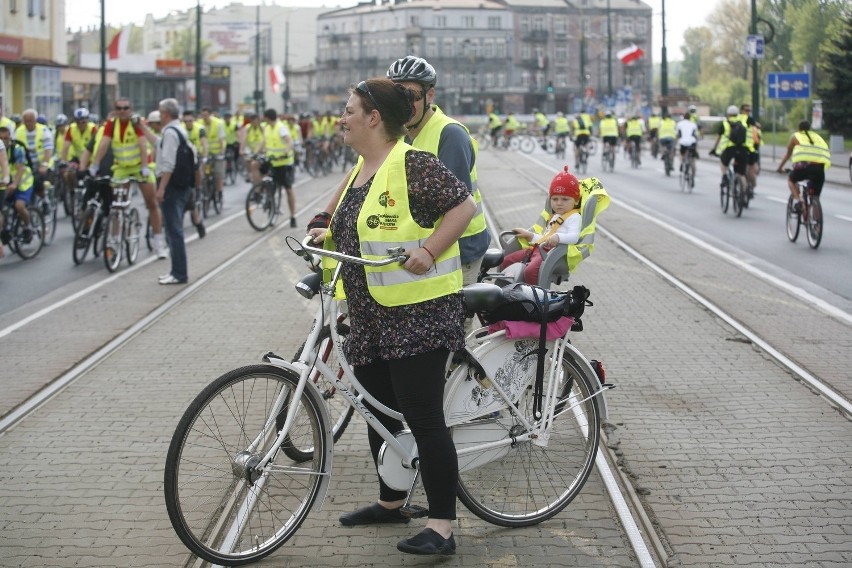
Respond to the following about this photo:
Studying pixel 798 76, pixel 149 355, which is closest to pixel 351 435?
pixel 149 355

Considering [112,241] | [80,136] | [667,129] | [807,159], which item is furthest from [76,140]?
[667,129]

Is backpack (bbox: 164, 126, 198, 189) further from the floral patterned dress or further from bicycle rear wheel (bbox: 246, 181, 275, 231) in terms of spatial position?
the floral patterned dress

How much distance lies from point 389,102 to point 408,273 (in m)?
0.66

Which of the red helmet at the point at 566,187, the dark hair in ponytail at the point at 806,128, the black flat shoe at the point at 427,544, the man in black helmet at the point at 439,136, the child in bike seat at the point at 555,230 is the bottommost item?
the black flat shoe at the point at 427,544

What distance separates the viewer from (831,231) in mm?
18641

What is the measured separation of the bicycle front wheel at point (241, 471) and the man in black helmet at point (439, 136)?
117 cm

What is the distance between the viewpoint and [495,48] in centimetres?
13738

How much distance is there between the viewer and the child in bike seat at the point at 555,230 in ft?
23.7

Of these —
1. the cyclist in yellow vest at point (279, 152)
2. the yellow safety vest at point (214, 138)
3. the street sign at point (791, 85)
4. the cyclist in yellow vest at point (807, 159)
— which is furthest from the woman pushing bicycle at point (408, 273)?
the street sign at point (791, 85)

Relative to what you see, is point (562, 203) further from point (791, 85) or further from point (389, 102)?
point (791, 85)

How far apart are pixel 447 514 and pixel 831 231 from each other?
15.0 m

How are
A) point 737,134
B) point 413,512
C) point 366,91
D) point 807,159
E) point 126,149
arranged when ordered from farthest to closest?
1. point 737,134
2. point 807,159
3. point 126,149
4. point 413,512
5. point 366,91

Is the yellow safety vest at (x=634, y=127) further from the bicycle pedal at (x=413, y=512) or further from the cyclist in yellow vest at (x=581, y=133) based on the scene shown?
the bicycle pedal at (x=413, y=512)

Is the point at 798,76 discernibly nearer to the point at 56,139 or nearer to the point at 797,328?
the point at 56,139
